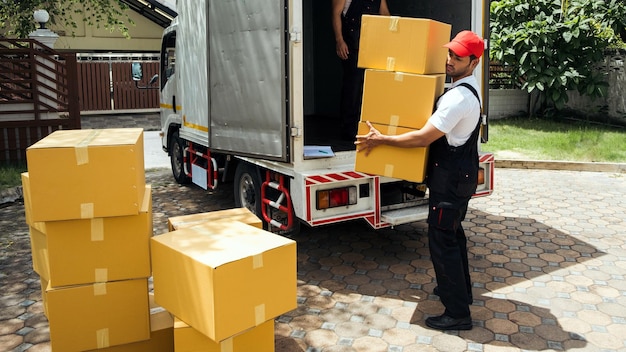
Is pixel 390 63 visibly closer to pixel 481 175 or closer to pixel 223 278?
pixel 481 175

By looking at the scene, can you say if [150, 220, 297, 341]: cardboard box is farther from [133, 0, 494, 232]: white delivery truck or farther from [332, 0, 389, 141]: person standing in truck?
[332, 0, 389, 141]: person standing in truck

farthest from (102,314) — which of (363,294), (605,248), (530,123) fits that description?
(530,123)

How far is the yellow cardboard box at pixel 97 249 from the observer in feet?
10.5

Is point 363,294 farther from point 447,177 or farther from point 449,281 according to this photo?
point 447,177

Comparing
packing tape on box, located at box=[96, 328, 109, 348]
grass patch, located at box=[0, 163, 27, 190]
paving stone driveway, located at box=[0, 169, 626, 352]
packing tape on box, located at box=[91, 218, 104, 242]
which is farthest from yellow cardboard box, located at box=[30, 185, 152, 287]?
grass patch, located at box=[0, 163, 27, 190]

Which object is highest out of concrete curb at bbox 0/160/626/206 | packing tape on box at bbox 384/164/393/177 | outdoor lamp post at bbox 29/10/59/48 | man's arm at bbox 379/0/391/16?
outdoor lamp post at bbox 29/10/59/48

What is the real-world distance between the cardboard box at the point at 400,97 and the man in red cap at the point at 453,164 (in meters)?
0.11

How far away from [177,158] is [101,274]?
557cm

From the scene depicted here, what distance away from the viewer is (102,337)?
3.30 metres

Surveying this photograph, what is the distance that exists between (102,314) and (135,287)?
0.23 m

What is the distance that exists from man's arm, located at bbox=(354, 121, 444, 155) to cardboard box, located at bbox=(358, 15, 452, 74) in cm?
47

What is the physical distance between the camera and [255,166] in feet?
18.5

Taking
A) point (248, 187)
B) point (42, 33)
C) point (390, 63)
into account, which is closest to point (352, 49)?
point (248, 187)

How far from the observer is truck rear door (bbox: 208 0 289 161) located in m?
4.70
